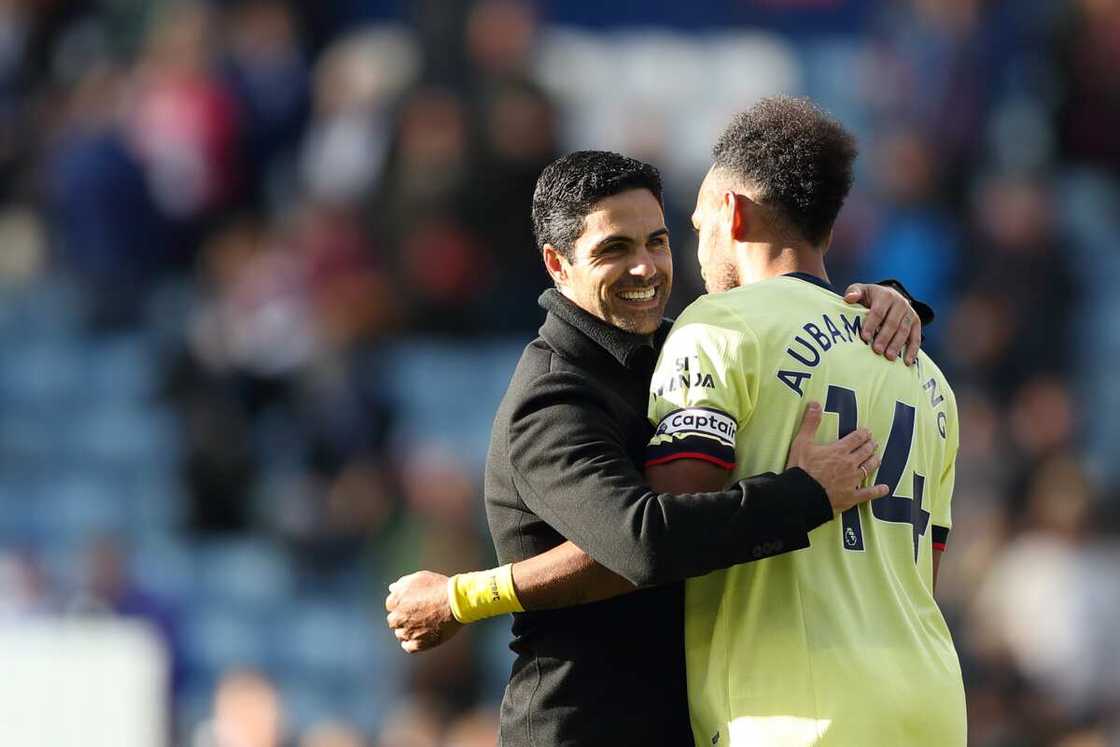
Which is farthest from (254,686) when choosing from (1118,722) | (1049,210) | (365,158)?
(1049,210)

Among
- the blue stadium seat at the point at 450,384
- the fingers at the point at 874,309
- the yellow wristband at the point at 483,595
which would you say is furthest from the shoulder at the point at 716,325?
the blue stadium seat at the point at 450,384

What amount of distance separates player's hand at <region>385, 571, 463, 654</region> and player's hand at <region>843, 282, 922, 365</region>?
107 centimetres

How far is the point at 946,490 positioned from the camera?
4105 mm

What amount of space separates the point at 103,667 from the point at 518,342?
317 cm

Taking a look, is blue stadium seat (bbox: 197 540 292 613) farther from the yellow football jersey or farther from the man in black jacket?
the yellow football jersey

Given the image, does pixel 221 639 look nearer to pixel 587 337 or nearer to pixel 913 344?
pixel 587 337

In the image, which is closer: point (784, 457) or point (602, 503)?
point (602, 503)

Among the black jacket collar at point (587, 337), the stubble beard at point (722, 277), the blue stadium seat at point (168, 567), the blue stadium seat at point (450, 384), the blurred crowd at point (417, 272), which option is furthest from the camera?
the blue stadium seat at point (450, 384)

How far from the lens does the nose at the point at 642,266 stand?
3.86 metres

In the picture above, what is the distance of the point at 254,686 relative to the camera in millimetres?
9305

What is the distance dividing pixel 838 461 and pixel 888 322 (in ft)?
1.51

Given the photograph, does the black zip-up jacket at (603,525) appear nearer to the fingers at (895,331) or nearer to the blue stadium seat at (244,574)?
the fingers at (895,331)

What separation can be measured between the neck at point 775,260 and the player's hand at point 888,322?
0.11 meters

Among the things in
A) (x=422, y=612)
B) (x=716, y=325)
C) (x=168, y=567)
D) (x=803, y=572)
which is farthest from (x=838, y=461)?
(x=168, y=567)
